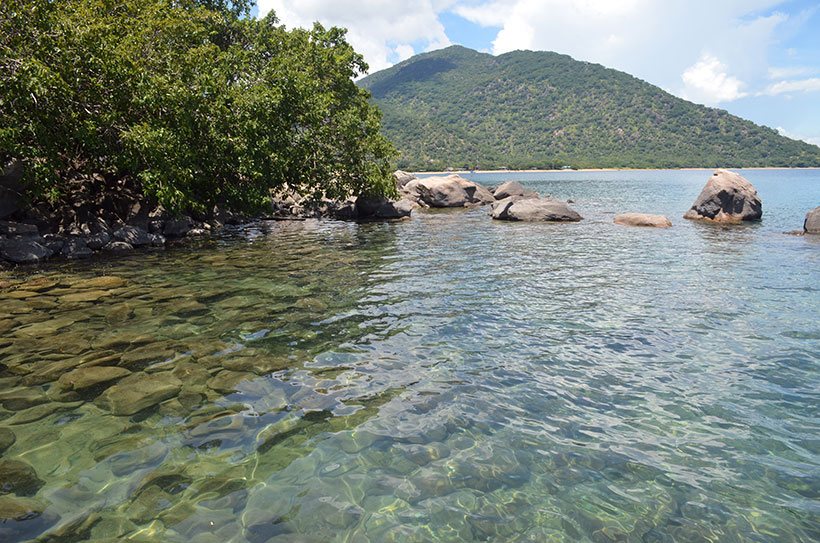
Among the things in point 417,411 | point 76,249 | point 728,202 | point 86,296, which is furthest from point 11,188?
point 728,202

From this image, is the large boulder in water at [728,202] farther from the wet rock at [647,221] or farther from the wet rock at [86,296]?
the wet rock at [86,296]

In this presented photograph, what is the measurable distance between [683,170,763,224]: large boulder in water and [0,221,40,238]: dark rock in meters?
34.0

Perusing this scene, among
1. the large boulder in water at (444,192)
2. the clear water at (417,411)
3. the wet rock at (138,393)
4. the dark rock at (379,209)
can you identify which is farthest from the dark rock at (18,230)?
the large boulder in water at (444,192)

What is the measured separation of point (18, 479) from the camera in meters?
4.82

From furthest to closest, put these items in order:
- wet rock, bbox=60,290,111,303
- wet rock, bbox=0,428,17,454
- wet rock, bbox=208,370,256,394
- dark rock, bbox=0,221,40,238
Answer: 1. dark rock, bbox=0,221,40,238
2. wet rock, bbox=60,290,111,303
3. wet rock, bbox=208,370,256,394
4. wet rock, bbox=0,428,17,454

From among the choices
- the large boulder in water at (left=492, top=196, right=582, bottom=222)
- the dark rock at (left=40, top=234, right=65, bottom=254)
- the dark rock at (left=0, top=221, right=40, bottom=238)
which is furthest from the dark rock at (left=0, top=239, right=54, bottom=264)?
the large boulder in water at (left=492, top=196, right=582, bottom=222)

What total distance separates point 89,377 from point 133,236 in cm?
1464

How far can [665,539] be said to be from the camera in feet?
13.6

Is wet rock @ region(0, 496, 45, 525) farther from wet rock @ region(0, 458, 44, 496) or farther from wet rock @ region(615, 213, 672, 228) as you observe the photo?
wet rock @ region(615, 213, 672, 228)

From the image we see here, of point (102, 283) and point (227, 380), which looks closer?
point (227, 380)

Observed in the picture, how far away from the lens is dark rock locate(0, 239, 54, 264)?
15766mm

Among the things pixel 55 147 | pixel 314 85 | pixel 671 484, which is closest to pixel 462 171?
pixel 314 85

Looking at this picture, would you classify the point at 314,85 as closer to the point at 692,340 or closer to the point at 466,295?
the point at 466,295

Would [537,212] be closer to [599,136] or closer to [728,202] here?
[728,202]
